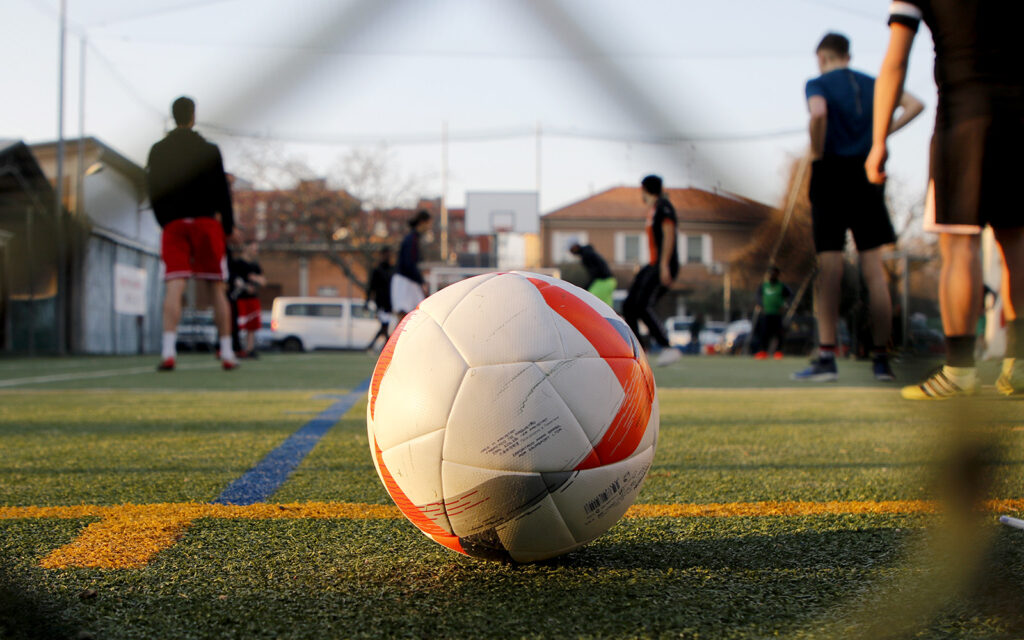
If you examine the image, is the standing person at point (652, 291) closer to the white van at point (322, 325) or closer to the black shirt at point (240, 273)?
the black shirt at point (240, 273)

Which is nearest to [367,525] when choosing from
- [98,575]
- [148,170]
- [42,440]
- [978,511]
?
[98,575]

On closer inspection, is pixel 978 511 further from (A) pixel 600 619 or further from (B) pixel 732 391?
(B) pixel 732 391

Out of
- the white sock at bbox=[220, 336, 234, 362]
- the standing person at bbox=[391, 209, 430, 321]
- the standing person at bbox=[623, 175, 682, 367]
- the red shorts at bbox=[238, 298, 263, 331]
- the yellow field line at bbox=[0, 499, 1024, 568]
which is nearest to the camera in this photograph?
the yellow field line at bbox=[0, 499, 1024, 568]

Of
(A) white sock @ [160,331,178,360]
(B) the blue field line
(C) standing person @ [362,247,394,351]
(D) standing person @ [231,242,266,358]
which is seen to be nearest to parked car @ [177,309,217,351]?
(D) standing person @ [231,242,266,358]

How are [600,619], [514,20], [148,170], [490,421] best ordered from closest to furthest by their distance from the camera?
1. [514,20]
2. [148,170]
3. [600,619]
4. [490,421]

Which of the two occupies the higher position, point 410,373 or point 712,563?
point 410,373

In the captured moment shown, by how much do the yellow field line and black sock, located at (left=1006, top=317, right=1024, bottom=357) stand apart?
373 mm

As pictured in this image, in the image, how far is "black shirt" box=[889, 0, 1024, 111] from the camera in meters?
2.03

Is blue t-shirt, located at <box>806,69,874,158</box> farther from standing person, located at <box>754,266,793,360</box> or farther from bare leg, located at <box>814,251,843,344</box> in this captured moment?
standing person, located at <box>754,266,793,360</box>

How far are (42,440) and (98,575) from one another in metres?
2.33

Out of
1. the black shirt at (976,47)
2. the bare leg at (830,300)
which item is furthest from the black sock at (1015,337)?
the bare leg at (830,300)

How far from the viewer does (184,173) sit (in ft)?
4.01

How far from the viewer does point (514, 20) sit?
93cm

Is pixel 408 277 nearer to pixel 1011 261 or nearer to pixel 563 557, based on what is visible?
pixel 1011 261
